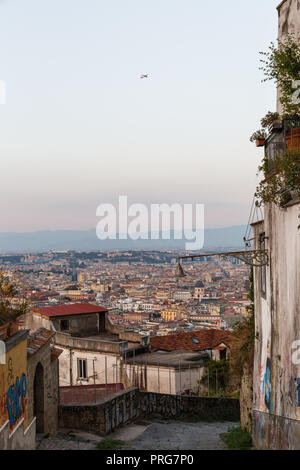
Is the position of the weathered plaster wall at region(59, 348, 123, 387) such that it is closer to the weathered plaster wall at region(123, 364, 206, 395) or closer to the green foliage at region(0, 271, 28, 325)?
the weathered plaster wall at region(123, 364, 206, 395)

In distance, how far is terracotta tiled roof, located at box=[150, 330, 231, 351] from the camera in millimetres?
32156

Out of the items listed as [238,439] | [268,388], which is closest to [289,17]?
[268,388]

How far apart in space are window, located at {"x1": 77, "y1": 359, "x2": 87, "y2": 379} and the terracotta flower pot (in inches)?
807

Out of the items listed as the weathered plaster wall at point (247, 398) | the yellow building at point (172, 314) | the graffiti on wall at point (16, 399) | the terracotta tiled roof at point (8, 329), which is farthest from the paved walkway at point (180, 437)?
the yellow building at point (172, 314)

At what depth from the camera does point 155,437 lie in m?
16.1

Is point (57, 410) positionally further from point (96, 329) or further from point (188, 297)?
point (188, 297)

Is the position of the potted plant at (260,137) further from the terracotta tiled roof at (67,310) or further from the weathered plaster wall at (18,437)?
the terracotta tiled roof at (67,310)

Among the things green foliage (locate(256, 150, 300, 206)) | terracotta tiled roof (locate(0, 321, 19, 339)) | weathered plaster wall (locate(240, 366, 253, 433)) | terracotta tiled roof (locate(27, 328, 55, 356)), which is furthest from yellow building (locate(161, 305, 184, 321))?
terracotta tiled roof (locate(0, 321, 19, 339))

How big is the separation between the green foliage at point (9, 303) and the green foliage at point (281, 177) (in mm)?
5613

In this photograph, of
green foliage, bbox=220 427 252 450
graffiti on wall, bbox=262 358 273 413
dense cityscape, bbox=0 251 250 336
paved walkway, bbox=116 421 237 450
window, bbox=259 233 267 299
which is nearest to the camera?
graffiti on wall, bbox=262 358 273 413

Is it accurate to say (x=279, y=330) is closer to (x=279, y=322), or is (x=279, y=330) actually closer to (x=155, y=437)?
(x=279, y=322)

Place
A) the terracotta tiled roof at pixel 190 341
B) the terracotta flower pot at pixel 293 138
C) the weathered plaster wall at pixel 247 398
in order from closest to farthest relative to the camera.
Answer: the terracotta flower pot at pixel 293 138, the weathered plaster wall at pixel 247 398, the terracotta tiled roof at pixel 190 341

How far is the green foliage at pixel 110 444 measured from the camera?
13523 mm

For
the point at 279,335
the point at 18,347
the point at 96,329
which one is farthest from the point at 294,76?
the point at 96,329
